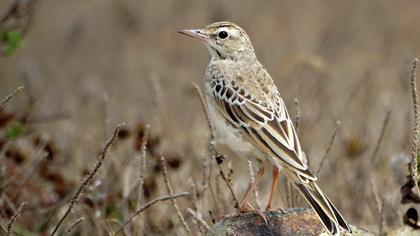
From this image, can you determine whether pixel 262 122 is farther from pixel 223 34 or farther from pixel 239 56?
pixel 223 34

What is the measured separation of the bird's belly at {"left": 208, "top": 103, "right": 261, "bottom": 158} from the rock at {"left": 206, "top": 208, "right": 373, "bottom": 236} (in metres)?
0.37

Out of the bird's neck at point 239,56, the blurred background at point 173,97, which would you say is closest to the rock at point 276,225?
the blurred background at point 173,97

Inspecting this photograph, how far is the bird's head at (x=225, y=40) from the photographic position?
5809 millimetres

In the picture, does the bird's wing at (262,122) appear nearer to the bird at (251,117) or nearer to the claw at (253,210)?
the bird at (251,117)

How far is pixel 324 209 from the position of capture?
182 inches


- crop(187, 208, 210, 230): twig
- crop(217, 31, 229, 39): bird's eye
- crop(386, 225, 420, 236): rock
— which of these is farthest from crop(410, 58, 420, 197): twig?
crop(217, 31, 229, 39): bird's eye

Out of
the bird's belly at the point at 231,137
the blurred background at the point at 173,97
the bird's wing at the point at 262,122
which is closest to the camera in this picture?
the bird's wing at the point at 262,122

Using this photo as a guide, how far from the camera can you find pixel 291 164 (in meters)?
4.83

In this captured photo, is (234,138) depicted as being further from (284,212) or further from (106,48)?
(106,48)

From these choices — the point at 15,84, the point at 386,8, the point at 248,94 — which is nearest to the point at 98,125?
the point at 15,84

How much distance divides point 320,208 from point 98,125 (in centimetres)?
539

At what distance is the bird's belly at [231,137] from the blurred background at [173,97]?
327 millimetres

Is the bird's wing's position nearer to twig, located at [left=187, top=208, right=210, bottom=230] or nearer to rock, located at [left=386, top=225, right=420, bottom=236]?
twig, located at [left=187, top=208, right=210, bottom=230]

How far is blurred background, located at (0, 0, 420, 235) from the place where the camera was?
7.13 m
